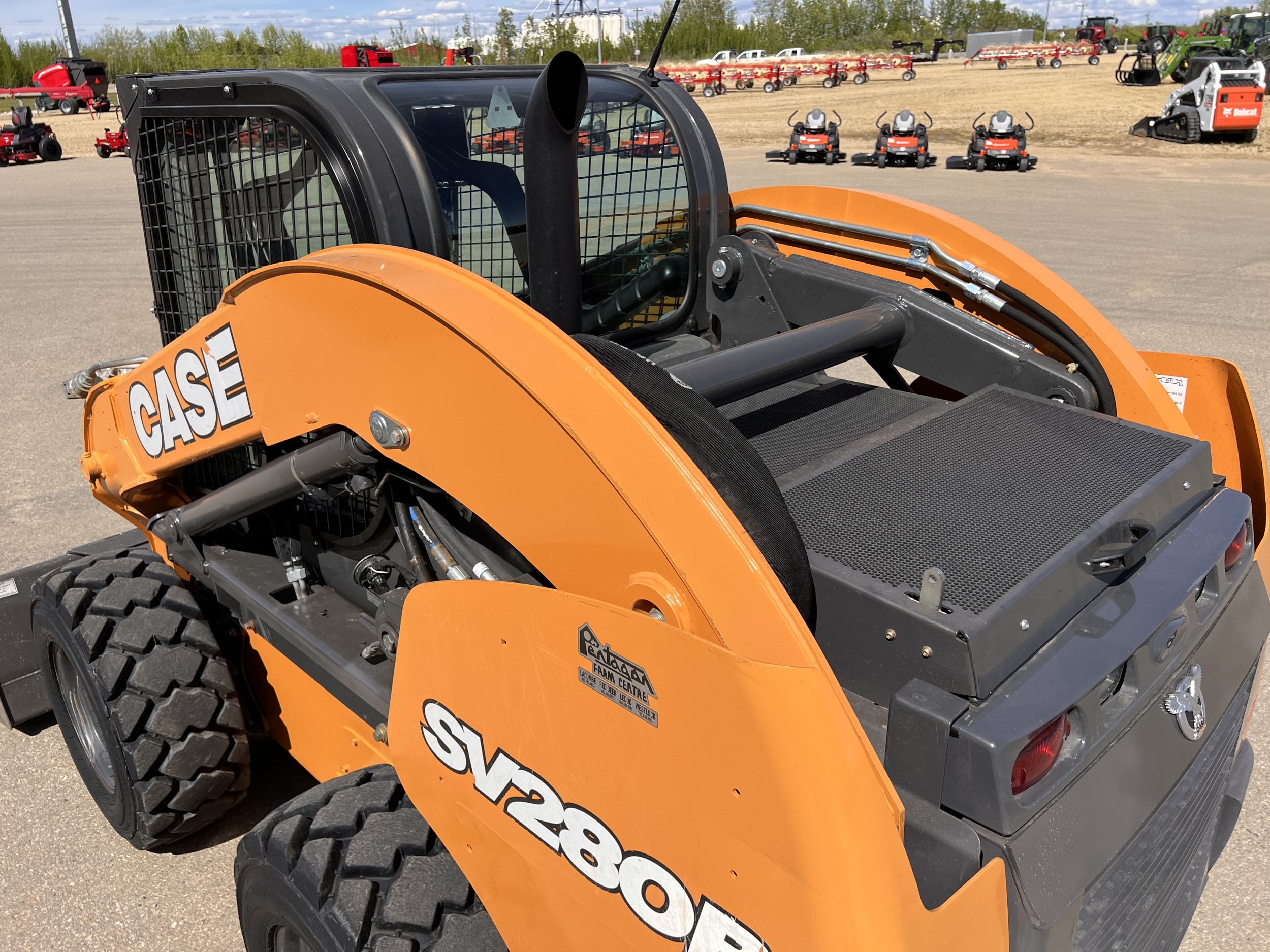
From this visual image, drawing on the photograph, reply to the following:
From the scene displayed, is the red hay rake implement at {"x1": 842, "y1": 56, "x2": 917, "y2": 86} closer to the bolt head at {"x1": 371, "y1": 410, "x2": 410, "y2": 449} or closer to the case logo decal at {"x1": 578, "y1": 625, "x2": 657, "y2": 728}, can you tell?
the bolt head at {"x1": 371, "y1": 410, "x2": 410, "y2": 449}

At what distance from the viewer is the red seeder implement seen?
38938 mm

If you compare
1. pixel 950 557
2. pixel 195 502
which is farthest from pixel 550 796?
pixel 195 502

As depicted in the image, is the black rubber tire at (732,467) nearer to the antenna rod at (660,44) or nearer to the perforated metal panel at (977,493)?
the perforated metal panel at (977,493)

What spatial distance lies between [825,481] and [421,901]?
1073 mm

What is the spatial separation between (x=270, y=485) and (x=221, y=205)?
2.65 ft

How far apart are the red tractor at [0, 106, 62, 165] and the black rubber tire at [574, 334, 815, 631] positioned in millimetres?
25432

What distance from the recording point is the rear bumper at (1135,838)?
4.51 feet

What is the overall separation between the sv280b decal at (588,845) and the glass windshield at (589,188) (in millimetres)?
1105

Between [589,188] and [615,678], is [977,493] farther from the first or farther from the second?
[589,188]

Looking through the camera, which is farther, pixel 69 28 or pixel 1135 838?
pixel 69 28

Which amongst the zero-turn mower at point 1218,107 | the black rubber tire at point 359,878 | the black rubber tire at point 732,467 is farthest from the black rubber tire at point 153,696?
the zero-turn mower at point 1218,107

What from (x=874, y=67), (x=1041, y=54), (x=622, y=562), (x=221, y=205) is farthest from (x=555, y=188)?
(x=1041, y=54)

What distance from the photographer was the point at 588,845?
1.44 meters

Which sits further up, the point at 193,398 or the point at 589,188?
the point at 589,188
